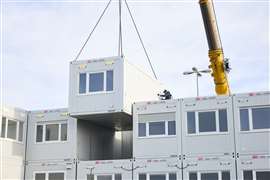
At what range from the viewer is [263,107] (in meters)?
22.8

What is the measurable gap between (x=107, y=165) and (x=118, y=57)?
5595 mm

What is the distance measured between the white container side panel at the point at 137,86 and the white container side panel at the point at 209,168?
178 inches

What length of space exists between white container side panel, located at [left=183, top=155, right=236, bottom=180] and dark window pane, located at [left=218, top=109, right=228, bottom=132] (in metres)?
1.44

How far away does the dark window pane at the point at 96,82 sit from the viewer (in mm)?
25328

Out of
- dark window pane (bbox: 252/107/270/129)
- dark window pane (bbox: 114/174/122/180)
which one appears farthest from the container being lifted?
dark window pane (bbox: 252/107/270/129)

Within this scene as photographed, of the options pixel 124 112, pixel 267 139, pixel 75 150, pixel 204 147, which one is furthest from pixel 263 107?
pixel 75 150

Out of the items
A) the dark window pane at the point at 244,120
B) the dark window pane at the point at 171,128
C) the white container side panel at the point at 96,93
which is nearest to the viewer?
the dark window pane at the point at 244,120

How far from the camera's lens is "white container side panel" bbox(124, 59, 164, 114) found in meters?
25.3

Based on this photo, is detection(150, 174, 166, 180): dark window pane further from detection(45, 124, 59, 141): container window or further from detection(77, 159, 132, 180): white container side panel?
detection(45, 124, 59, 141): container window

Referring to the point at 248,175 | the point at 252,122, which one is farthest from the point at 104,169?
the point at 252,122

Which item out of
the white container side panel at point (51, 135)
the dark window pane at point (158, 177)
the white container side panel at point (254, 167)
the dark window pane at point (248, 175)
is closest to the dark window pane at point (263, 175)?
the white container side panel at point (254, 167)

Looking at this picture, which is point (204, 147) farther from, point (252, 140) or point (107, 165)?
point (107, 165)

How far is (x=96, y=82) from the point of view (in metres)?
25.5

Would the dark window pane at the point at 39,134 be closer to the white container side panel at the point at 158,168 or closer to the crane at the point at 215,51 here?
the white container side panel at the point at 158,168
